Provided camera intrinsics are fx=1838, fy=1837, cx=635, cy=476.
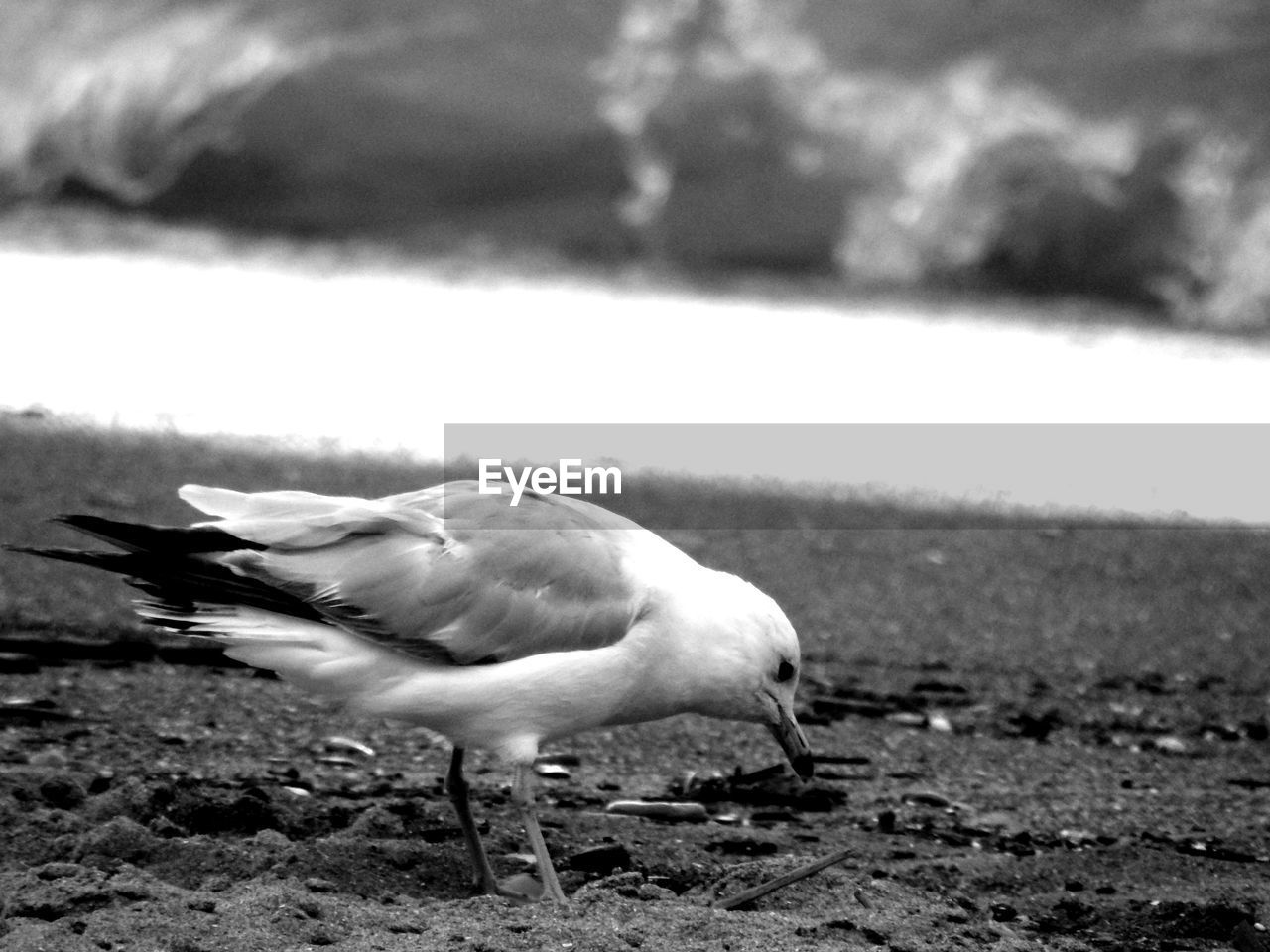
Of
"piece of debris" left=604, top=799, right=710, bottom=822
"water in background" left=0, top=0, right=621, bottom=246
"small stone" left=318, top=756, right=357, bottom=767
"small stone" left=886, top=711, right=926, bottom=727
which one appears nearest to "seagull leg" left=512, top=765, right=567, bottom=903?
"piece of debris" left=604, top=799, right=710, bottom=822

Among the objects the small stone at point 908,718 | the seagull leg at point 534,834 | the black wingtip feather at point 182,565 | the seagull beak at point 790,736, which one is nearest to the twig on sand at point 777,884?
the seagull leg at point 534,834

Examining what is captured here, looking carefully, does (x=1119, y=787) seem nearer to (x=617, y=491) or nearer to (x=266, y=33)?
(x=617, y=491)

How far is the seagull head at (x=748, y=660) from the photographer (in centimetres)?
346

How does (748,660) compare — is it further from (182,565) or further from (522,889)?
(182,565)

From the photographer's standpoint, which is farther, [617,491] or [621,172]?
[621,172]

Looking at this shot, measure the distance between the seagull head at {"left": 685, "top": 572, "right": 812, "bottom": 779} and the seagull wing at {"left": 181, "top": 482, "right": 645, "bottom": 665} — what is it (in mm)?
169

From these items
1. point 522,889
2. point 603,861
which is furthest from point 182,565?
point 603,861

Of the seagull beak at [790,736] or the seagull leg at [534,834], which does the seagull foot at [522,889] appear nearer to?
the seagull leg at [534,834]

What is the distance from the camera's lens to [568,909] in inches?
114

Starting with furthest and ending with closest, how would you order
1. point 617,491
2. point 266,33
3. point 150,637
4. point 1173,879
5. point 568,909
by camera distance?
point 266,33
point 617,491
point 150,637
point 1173,879
point 568,909

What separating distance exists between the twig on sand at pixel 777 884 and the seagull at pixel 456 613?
0.98 feet

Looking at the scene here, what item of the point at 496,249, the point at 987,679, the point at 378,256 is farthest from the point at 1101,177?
the point at 987,679

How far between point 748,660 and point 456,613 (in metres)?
0.57

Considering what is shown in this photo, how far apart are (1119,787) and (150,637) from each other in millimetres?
2409
